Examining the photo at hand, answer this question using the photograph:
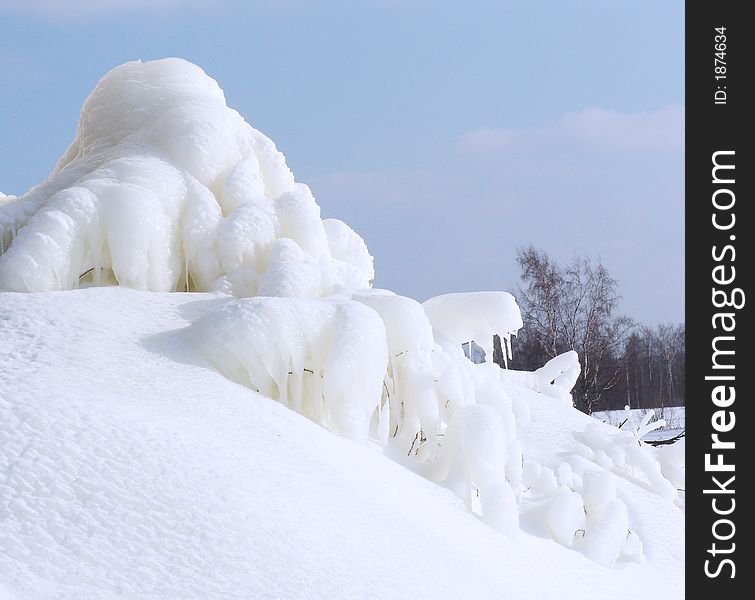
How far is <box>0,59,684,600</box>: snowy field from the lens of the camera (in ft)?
10.4

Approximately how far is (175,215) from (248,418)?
1777mm

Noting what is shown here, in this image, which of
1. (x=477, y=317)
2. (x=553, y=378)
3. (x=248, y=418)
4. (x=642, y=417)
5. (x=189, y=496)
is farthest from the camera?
(x=642, y=417)

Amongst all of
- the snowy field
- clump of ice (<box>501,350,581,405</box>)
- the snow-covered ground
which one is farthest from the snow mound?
the snow-covered ground

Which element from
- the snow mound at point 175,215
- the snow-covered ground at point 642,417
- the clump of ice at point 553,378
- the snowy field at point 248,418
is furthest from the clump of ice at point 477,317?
the snow-covered ground at point 642,417

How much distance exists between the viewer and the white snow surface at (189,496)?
9.83ft

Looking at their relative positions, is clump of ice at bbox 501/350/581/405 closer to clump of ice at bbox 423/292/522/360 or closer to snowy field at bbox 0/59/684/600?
snowy field at bbox 0/59/684/600

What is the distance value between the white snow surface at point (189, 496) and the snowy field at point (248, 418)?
1cm

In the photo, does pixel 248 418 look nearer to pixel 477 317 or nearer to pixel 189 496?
pixel 189 496

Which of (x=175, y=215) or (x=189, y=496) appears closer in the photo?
(x=189, y=496)

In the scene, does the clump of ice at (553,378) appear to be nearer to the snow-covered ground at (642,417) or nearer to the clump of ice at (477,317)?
the clump of ice at (477,317)

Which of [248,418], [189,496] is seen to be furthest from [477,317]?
[189,496]

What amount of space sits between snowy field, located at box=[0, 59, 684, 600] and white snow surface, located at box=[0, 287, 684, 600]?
0.01 m

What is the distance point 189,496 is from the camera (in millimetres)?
3338
